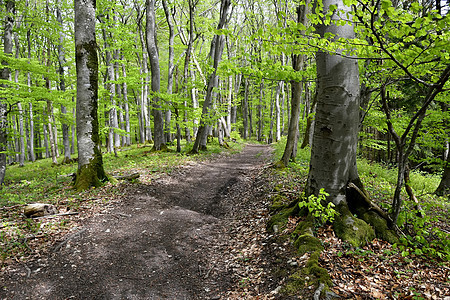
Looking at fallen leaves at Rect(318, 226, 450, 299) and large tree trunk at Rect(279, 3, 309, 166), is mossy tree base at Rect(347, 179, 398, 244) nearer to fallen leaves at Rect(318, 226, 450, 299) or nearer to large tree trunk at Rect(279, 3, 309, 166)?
fallen leaves at Rect(318, 226, 450, 299)

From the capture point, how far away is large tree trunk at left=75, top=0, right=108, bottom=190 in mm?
6559

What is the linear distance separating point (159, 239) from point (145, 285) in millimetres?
1267

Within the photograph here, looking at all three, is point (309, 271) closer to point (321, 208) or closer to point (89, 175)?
point (321, 208)

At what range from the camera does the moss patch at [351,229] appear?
3.57 m

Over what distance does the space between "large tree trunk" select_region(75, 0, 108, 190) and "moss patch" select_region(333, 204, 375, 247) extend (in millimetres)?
6348

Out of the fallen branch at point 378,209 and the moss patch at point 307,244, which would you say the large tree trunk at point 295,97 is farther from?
the moss patch at point 307,244

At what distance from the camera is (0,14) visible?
10078mm

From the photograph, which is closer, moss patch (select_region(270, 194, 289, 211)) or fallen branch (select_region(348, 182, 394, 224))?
fallen branch (select_region(348, 182, 394, 224))

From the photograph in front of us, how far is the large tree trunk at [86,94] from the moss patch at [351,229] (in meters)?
6.35

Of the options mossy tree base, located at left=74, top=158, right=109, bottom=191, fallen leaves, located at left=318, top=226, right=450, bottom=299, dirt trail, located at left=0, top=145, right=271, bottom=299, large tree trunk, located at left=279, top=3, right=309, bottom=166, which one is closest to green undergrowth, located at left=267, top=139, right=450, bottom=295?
fallen leaves, located at left=318, top=226, right=450, bottom=299

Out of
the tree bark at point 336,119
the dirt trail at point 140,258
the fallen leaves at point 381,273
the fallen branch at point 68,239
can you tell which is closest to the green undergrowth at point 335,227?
the fallen leaves at point 381,273

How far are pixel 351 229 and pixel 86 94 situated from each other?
287 inches

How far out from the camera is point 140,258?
13.0 ft

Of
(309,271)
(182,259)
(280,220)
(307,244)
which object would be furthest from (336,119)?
(182,259)
